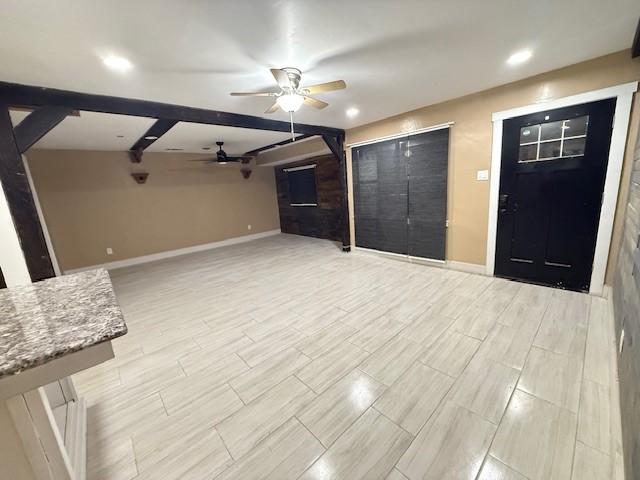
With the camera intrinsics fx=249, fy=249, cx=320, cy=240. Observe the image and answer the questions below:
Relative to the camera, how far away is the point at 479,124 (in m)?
3.07

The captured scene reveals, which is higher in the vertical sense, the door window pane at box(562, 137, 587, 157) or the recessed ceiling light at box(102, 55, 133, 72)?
the recessed ceiling light at box(102, 55, 133, 72)

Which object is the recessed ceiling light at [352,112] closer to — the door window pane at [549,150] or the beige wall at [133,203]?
the door window pane at [549,150]

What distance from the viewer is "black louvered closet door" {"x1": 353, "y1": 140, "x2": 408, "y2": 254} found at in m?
3.95

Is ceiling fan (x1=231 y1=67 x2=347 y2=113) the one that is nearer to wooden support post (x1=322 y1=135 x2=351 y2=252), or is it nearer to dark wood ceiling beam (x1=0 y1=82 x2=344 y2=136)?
dark wood ceiling beam (x1=0 y1=82 x2=344 y2=136)

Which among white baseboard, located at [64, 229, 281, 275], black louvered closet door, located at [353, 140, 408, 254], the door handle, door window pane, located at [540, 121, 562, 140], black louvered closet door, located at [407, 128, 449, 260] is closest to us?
door window pane, located at [540, 121, 562, 140]

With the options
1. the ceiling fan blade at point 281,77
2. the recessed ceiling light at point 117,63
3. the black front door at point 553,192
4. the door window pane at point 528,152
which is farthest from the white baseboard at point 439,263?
the recessed ceiling light at point 117,63

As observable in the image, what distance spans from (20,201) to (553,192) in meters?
5.14

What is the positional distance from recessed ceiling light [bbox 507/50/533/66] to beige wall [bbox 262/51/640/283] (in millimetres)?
556

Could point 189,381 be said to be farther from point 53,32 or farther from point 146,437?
point 53,32

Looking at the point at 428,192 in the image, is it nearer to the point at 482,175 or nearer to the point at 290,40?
the point at 482,175

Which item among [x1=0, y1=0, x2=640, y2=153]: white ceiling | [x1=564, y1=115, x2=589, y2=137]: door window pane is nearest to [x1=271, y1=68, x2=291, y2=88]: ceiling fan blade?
[x1=0, y1=0, x2=640, y2=153]: white ceiling

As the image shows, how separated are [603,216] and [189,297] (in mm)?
4704

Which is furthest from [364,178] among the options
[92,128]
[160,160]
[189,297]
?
[160,160]

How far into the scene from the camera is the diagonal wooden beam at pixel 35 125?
2176 mm
